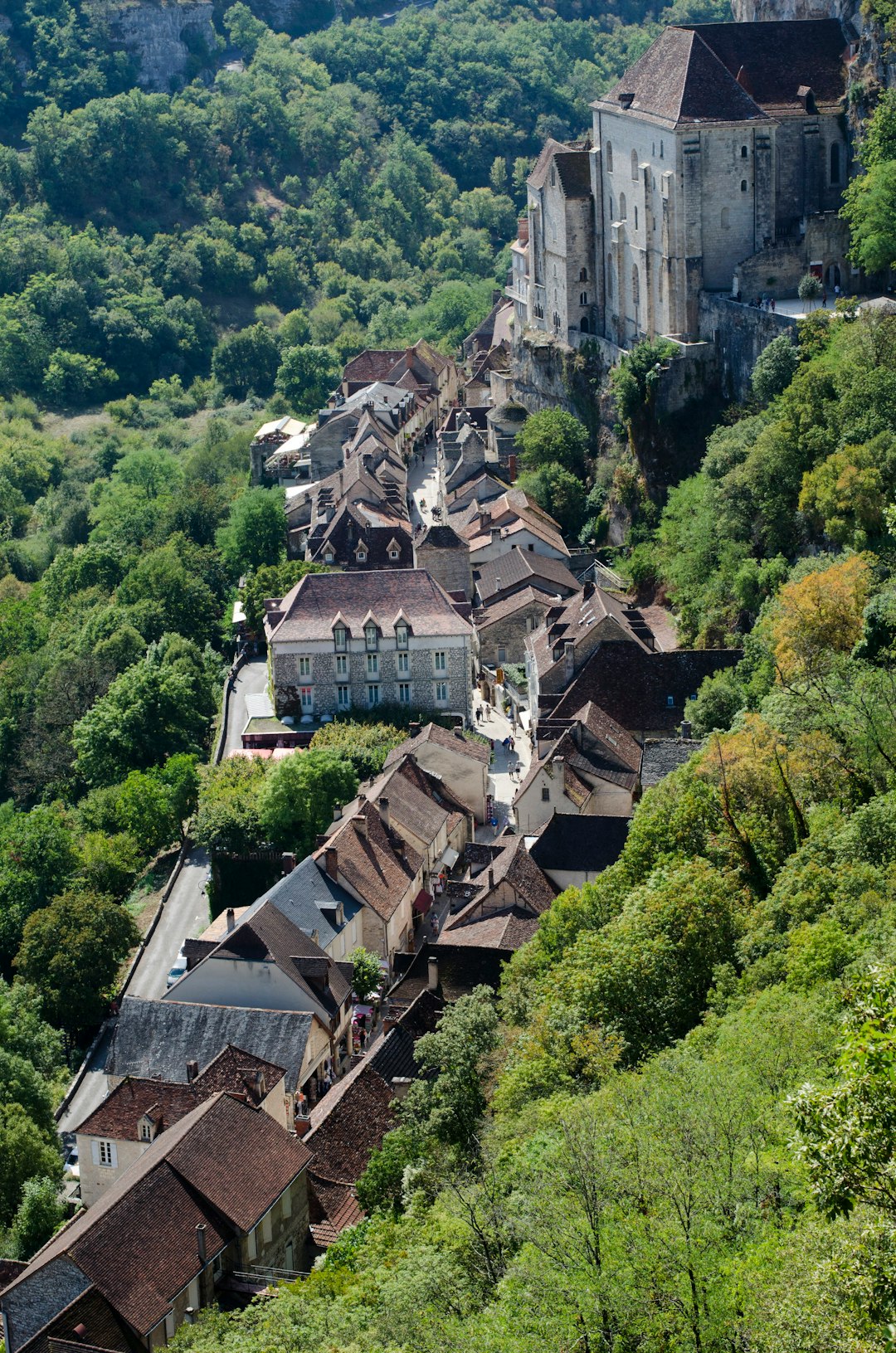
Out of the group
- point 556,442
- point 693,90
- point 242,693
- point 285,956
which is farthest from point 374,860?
point 693,90

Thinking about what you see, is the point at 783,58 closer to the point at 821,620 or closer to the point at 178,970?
the point at 821,620

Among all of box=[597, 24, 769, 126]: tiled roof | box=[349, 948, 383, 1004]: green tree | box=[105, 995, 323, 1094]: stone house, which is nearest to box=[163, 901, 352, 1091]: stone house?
box=[105, 995, 323, 1094]: stone house

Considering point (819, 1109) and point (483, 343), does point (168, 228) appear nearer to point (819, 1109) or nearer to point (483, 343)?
point (483, 343)

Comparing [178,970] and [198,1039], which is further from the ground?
[198,1039]

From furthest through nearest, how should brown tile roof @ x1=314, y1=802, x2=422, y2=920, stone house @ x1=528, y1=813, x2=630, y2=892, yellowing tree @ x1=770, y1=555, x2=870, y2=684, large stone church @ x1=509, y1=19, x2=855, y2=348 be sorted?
large stone church @ x1=509, y1=19, x2=855, y2=348 → brown tile roof @ x1=314, y1=802, x2=422, y2=920 → stone house @ x1=528, y1=813, x2=630, y2=892 → yellowing tree @ x1=770, y1=555, x2=870, y2=684

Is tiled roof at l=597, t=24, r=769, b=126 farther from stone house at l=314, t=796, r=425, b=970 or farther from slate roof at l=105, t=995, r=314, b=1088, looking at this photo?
slate roof at l=105, t=995, r=314, b=1088

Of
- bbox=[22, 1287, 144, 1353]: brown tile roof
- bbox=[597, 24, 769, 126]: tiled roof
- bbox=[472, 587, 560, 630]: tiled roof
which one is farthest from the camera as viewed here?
bbox=[472, 587, 560, 630]: tiled roof
